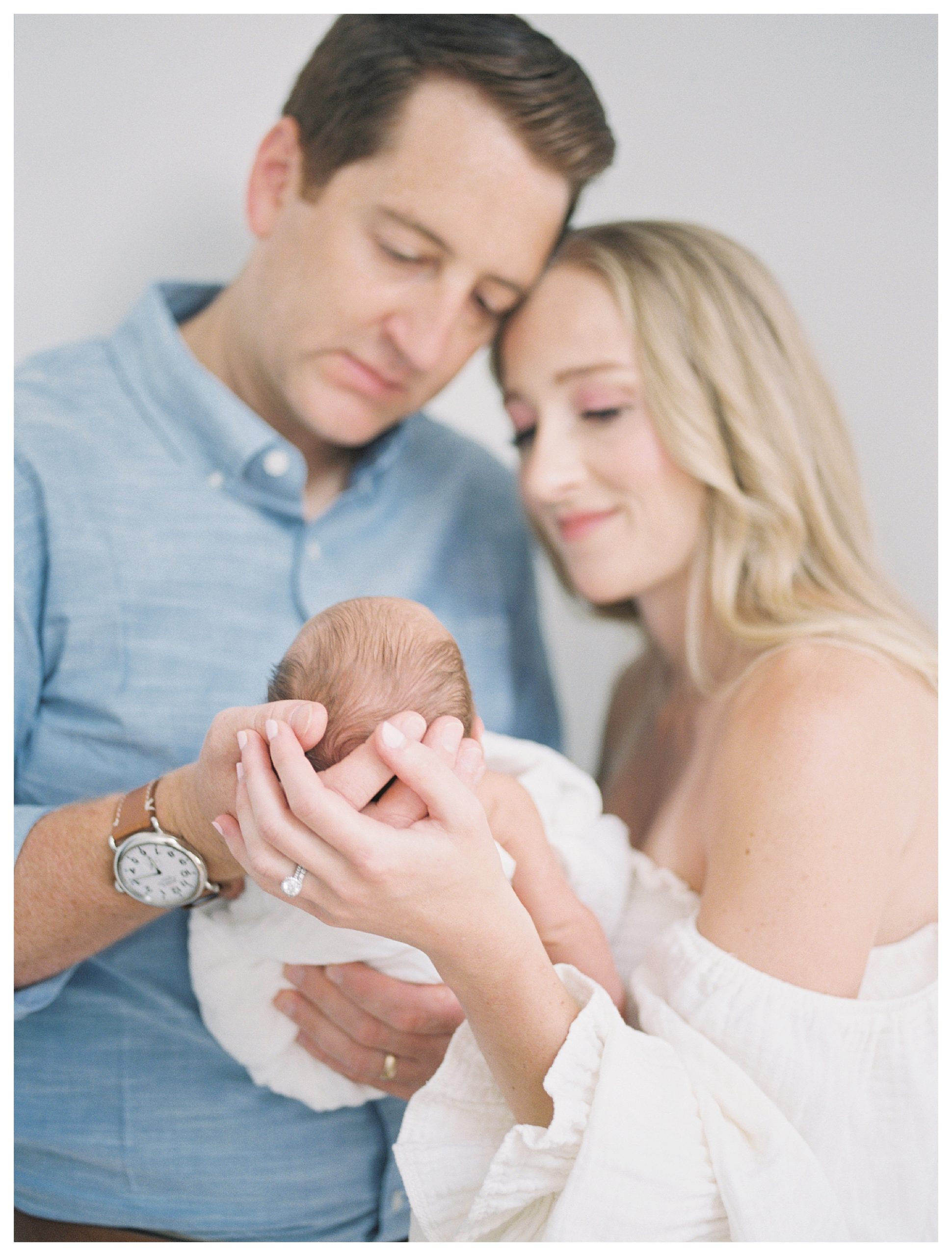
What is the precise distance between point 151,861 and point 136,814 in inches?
2.1

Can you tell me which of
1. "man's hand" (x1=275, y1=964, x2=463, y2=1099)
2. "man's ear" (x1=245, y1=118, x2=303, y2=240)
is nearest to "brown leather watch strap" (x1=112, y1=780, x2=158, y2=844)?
"man's hand" (x1=275, y1=964, x2=463, y2=1099)

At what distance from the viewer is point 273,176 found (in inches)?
52.1

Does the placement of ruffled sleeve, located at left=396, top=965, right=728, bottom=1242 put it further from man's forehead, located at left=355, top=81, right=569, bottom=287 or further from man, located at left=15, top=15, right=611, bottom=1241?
man's forehead, located at left=355, top=81, right=569, bottom=287

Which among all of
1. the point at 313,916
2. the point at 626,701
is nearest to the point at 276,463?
the point at 313,916

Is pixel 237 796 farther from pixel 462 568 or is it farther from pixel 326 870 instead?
pixel 462 568

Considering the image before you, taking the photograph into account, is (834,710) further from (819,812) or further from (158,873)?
(158,873)

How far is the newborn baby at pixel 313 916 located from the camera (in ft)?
2.81

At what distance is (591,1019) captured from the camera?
→ 90 centimetres

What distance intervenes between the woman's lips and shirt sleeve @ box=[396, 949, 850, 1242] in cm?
70

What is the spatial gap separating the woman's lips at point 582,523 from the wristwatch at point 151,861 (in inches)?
29.6

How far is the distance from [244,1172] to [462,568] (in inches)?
37.0

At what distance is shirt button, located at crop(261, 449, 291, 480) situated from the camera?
4.22 ft

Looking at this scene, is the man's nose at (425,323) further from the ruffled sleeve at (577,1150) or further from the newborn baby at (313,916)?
the ruffled sleeve at (577,1150)

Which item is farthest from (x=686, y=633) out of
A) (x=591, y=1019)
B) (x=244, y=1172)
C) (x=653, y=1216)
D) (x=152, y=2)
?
(x=152, y=2)
